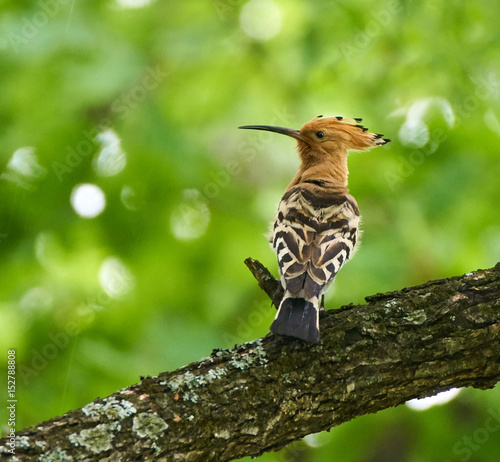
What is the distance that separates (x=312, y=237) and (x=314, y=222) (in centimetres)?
15

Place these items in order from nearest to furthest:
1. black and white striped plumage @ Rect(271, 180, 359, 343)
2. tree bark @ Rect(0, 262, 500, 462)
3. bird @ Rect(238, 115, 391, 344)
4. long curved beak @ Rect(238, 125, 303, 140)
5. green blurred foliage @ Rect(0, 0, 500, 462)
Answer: tree bark @ Rect(0, 262, 500, 462)
black and white striped plumage @ Rect(271, 180, 359, 343)
bird @ Rect(238, 115, 391, 344)
green blurred foliage @ Rect(0, 0, 500, 462)
long curved beak @ Rect(238, 125, 303, 140)

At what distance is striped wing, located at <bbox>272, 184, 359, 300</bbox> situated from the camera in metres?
3.11

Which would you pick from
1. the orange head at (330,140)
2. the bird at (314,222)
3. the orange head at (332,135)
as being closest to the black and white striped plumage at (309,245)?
the bird at (314,222)

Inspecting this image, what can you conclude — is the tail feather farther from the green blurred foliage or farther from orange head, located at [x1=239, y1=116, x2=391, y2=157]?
orange head, located at [x1=239, y1=116, x2=391, y2=157]

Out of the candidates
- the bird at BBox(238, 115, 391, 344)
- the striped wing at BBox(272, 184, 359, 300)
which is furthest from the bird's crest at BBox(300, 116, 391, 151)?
the striped wing at BBox(272, 184, 359, 300)

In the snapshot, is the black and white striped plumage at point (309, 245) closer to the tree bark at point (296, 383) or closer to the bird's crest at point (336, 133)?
the tree bark at point (296, 383)

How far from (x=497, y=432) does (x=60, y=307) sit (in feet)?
9.60

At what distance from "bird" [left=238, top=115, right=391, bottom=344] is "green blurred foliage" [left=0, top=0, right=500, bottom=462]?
0.57 ft

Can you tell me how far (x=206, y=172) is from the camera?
14.2 feet

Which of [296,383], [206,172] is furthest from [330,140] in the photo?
[296,383]

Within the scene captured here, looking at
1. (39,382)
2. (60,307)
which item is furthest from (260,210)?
(39,382)

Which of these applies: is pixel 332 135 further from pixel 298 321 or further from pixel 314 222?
pixel 298 321

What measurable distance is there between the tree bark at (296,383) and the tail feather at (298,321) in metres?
0.06

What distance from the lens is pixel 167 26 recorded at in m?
4.62
